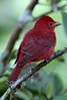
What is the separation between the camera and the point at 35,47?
259cm

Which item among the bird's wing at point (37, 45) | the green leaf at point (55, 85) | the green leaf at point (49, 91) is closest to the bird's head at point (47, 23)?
the bird's wing at point (37, 45)

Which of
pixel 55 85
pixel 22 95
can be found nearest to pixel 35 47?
pixel 55 85

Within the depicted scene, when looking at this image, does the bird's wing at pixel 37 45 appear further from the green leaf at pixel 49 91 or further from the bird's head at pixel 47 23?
the green leaf at pixel 49 91

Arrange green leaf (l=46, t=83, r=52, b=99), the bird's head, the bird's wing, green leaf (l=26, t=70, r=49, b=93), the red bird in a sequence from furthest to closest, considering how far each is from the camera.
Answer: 1. the bird's head
2. the bird's wing
3. the red bird
4. green leaf (l=26, t=70, r=49, b=93)
5. green leaf (l=46, t=83, r=52, b=99)

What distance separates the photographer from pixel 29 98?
204 centimetres

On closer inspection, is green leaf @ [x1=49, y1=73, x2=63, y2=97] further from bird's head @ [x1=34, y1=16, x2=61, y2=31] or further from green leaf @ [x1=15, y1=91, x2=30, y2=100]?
bird's head @ [x1=34, y1=16, x2=61, y2=31]

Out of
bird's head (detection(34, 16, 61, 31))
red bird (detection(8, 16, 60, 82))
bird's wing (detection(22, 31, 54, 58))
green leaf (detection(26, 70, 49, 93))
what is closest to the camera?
green leaf (detection(26, 70, 49, 93))

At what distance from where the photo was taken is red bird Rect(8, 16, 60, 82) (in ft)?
7.77

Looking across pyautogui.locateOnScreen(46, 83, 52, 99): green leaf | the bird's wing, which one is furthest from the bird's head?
pyautogui.locateOnScreen(46, 83, 52, 99): green leaf

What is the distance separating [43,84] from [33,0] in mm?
651

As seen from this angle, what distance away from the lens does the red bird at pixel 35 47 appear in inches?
93.2

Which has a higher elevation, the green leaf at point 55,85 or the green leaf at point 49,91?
the green leaf at point 55,85

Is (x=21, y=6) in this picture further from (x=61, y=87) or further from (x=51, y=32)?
(x=61, y=87)

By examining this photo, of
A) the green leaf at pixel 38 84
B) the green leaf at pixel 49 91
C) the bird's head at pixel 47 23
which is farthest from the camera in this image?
the bird's head at pixel 47 23
